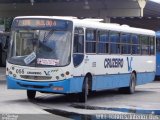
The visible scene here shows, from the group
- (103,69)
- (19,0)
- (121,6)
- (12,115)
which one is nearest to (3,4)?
(19,0)

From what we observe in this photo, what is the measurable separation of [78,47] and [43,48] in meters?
1.13

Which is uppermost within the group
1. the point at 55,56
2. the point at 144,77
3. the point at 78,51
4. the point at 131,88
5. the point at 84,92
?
the point at 78,51

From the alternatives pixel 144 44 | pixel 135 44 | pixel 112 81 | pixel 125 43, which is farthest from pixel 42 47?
pixel 144 44

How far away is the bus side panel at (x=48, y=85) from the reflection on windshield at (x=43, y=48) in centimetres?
54

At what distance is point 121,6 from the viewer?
156 feet

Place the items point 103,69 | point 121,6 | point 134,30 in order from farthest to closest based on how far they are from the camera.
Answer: point 121,6, point 134,30, point 103,69

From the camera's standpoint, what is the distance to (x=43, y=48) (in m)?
17.4

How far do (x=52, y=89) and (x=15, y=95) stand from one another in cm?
362

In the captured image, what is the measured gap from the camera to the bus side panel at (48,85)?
17031 mm

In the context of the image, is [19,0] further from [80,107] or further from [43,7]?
[80,107]

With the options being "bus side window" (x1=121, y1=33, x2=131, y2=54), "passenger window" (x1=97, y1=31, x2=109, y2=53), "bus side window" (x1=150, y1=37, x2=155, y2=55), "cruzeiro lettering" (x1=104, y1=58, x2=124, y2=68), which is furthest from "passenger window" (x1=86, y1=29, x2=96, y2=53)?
"bus side window" (x1=150, y1=37, x2=155, y2=55)

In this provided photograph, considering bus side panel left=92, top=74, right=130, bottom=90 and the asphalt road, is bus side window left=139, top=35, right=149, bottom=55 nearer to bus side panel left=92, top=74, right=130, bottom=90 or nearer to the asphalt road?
bus side panel left=92, top=74, right=130, bottom=90

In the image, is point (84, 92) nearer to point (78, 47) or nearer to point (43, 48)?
point (78, 47)

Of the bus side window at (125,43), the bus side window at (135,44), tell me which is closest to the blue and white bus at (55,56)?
the bus side window at (125,43)
